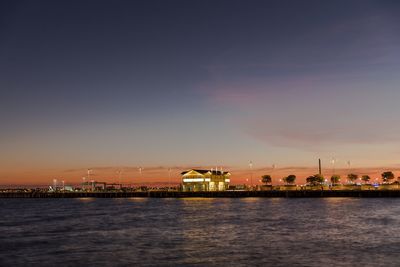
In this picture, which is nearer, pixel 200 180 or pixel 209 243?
pixel 209 243

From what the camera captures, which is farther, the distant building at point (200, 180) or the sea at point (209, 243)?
the distant building at point (200, 180)

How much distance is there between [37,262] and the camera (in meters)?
36.1

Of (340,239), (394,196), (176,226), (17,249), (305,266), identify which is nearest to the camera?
(305,266)

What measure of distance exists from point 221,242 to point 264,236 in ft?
19.1

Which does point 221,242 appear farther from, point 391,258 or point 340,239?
point 391,258

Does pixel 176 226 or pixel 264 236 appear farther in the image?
pixel 176 226

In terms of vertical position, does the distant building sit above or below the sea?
above

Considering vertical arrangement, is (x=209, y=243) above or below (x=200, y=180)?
below

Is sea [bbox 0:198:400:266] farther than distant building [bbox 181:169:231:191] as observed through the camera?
No

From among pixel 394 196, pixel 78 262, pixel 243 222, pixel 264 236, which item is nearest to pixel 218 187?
pixel 394 196

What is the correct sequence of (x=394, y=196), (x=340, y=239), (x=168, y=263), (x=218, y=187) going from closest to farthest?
(x=168, y=263) → (x=340, y=239) → (x=394, y=196) → (x=218, y=187)

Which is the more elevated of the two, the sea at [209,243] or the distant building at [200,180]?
the distant building at [200,180]

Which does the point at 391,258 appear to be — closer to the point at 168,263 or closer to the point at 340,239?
the point at 340,239

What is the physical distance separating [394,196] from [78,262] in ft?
414
